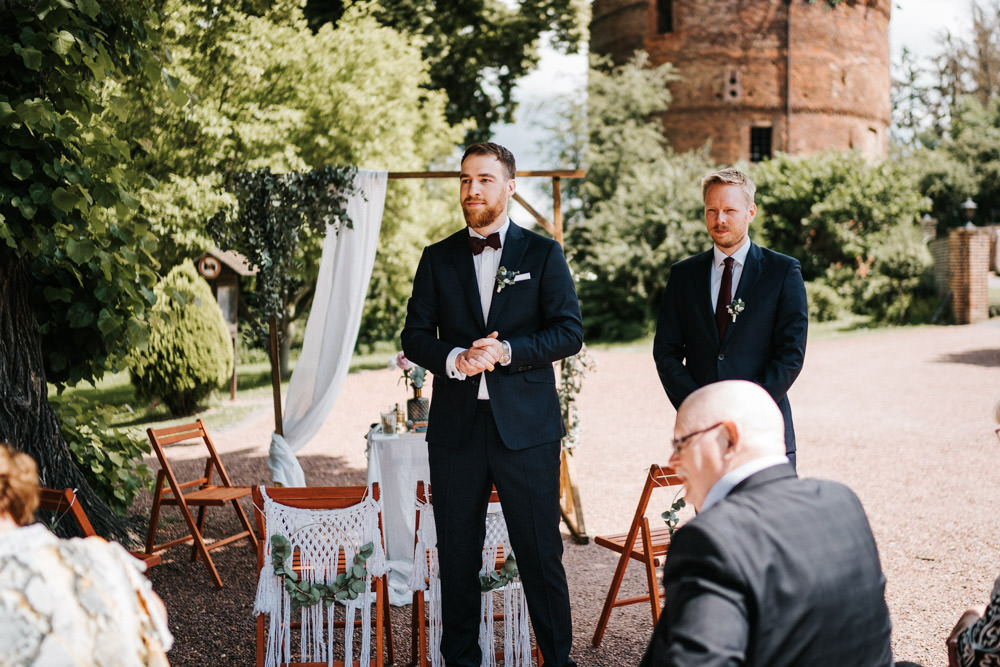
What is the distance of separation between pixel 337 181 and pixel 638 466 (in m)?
4.66

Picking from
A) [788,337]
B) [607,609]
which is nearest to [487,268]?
[788,337]

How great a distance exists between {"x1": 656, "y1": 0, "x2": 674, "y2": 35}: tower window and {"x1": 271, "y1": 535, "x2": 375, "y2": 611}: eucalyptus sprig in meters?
31.0

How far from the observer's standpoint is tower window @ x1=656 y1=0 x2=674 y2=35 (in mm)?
31473

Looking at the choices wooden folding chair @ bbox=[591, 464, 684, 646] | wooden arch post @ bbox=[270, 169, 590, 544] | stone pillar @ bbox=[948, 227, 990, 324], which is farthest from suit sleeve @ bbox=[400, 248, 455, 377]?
stone pillar @ bbox=[948, 227, 990, 324]

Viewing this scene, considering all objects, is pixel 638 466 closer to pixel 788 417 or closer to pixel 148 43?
pixel 788 417

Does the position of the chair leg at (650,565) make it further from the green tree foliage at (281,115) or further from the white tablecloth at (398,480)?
the green tree foliage at (281,115)

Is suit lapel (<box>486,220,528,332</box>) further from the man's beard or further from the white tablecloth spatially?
the white tablecloth

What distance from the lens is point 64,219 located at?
208 inches

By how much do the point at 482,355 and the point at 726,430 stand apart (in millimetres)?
1718

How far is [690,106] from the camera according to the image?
31156mm

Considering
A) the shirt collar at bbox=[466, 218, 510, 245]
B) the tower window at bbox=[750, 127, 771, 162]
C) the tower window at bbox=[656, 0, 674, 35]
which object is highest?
the tower window at bbox=[656, 0, 674, 35]

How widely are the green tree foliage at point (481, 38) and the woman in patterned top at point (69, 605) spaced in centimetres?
2064

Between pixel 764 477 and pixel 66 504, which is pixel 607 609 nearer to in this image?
pixel 66 504

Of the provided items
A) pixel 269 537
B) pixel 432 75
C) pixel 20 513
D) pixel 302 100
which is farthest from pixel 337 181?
pixel 432 75
